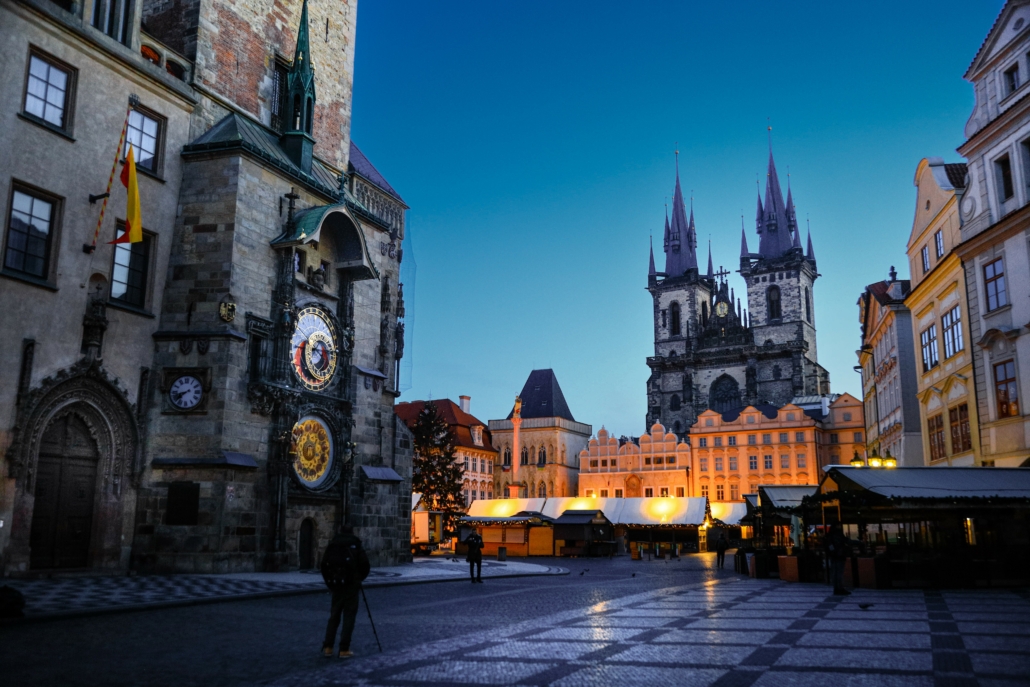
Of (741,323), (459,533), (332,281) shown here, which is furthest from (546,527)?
(741,323)

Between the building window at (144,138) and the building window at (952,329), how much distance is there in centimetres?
2555

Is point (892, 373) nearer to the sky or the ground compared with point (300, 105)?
nearer to the ground

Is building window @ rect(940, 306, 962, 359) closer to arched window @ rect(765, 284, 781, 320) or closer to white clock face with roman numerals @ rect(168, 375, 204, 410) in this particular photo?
white clock face with roman numerals @ rect(168, 375, 204, 410)

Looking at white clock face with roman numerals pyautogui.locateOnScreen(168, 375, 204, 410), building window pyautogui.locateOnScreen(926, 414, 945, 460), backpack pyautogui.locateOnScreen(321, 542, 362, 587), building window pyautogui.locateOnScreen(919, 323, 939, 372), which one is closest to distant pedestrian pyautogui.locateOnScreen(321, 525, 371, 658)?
backpack pyautogui.locateOnScreen(321, 542, 362, 587)

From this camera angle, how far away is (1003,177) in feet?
88.8

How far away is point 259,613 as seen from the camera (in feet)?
48.9

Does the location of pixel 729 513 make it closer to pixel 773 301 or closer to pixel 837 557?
pixel 837 557

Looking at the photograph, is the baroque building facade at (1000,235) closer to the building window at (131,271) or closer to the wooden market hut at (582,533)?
the building window at (131,271)

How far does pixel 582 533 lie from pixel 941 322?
88.9ft

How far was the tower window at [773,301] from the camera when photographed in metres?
114

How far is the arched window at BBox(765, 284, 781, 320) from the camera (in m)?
114

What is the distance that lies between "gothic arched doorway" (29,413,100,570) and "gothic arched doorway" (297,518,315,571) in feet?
20.5

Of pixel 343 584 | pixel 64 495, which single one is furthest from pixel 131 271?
pixel 343 584

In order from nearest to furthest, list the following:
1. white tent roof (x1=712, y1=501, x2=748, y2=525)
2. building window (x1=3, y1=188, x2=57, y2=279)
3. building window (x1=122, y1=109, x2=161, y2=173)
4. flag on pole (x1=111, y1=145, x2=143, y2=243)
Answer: building window (x1=3, y1=188, x2=57, y2=279) → flag on pole (x1=111, y1=145, x2=143, y2=243) → building window (x1=122, y1=109, x2=161, y2=173) → white tent roof (x1=712, y1=501, x2=748, y2=525)
